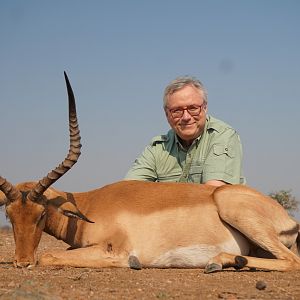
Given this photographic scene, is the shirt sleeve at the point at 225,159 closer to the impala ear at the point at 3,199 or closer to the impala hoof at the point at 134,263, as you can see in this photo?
the impala hoof at the point at 134,263

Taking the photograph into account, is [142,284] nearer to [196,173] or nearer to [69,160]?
[69,160]

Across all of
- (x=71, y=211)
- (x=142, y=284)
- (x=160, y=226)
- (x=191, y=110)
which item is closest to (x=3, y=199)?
(x=71, y=211)

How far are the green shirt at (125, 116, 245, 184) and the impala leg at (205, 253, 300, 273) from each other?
1.49 metres

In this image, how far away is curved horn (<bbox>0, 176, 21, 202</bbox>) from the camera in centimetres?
694

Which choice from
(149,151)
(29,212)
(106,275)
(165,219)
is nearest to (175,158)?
(149,151)

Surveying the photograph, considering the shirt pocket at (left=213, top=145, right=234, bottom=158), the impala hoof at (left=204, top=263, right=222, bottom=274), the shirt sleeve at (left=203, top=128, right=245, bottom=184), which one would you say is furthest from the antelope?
the shirt pocket at (left=213, top=145, right=234, bottom=158)

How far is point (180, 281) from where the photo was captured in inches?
221

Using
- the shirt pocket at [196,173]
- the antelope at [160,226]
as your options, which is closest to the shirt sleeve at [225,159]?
the shirt pocket at [196,173]

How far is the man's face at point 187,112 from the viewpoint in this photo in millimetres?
8367

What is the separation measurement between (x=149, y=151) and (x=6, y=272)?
10.5ft

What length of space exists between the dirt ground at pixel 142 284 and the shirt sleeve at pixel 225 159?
1634 mm

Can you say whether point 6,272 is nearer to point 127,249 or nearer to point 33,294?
point 127,249

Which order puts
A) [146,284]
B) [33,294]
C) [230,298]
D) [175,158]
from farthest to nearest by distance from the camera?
1. [175,158]
2. [146,284]
3. [230,298]
4. [33,294]

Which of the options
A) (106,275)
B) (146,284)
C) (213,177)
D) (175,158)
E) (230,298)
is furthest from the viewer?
(175,158)
